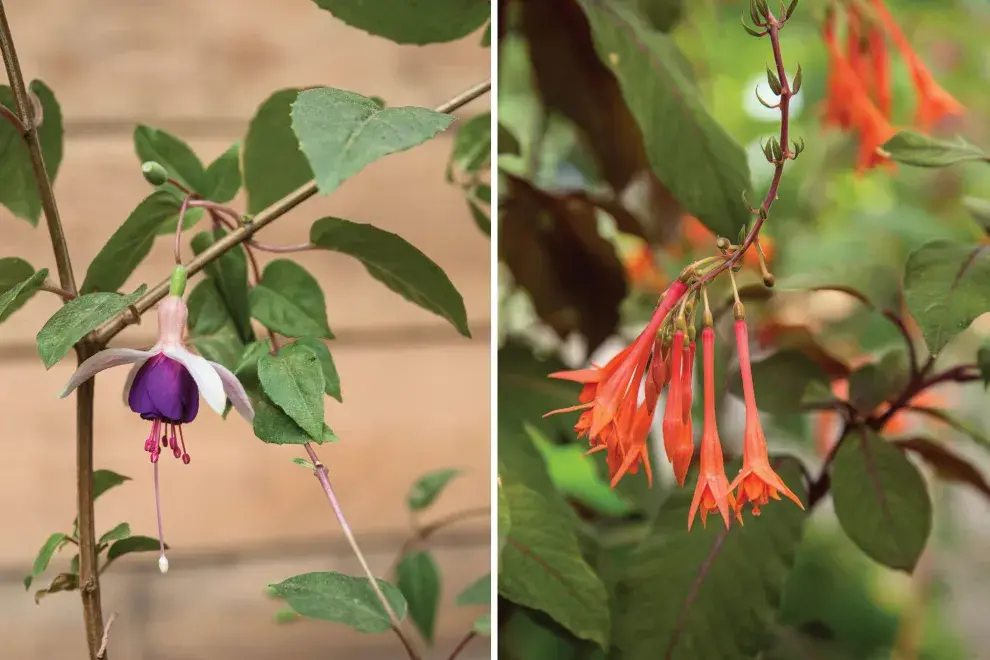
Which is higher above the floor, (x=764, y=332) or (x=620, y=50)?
(x=620, y=50)

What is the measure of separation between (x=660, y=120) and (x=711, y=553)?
0.48 feet

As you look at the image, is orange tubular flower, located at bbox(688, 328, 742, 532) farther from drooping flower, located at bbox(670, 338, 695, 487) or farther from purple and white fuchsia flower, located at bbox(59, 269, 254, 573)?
purple and white fuchsia flower, located at bbox(59, 269, 254, 573)

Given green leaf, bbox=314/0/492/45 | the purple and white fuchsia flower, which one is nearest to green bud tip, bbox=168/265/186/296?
the purple and white fuchsia flower

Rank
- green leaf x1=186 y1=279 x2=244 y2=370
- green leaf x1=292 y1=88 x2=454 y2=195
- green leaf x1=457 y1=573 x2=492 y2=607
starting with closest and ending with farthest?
green leaf x1=292 y1=88 x2=454 y2=195, green leaf x1=186 y1=279 x2=244 y2=370, green leaf x1=457 y1=573 x2=492 y2=607

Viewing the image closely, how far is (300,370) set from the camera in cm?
22

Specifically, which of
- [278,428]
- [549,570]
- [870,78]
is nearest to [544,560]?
[549,570]

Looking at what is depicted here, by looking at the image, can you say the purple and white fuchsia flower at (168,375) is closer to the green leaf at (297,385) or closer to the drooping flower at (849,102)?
the green leaf at (297,385)

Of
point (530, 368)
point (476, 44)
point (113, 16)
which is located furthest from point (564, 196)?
point (113, 16)

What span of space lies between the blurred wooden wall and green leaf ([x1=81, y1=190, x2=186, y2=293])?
204mm

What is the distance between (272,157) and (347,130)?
14cm

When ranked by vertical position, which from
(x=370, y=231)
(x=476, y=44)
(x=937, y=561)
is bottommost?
(x=937, y=561)

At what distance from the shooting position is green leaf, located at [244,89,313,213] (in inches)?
11.6

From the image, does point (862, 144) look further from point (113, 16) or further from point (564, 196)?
point (113, 16)

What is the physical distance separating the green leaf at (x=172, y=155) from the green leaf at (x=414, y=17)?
75 millimetres
